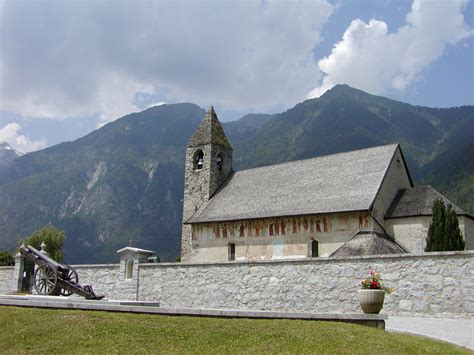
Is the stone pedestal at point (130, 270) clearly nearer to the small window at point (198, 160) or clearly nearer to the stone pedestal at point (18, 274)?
the stone pedestal at point (18, 274)

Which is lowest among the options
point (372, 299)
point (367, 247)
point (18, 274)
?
point (372, 299)

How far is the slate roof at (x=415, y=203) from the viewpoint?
28.9m

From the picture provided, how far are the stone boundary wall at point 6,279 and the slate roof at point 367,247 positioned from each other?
714 inches

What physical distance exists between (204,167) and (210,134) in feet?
10.8

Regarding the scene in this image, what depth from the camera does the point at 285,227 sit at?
3172 cm

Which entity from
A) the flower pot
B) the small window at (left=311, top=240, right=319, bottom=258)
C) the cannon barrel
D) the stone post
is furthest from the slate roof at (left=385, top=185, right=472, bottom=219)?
the stone post

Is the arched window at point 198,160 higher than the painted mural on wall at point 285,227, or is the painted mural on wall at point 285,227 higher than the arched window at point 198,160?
the arched window at point 198,160

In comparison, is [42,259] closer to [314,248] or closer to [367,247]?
[367,247]

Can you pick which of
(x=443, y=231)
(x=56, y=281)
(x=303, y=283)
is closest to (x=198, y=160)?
(x=443, y=231)

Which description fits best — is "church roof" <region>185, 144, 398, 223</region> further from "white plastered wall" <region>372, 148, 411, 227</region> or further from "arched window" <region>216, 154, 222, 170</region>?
"arched window" <region>216, 154, 222, 170</region>

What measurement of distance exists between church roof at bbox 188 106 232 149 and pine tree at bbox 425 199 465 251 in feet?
72.5

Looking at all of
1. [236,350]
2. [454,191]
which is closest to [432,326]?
[236,350]

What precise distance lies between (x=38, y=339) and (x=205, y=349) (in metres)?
3.43

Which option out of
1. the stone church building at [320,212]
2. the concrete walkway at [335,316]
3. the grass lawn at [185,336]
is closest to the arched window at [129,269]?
the stone church building at [320,212]
